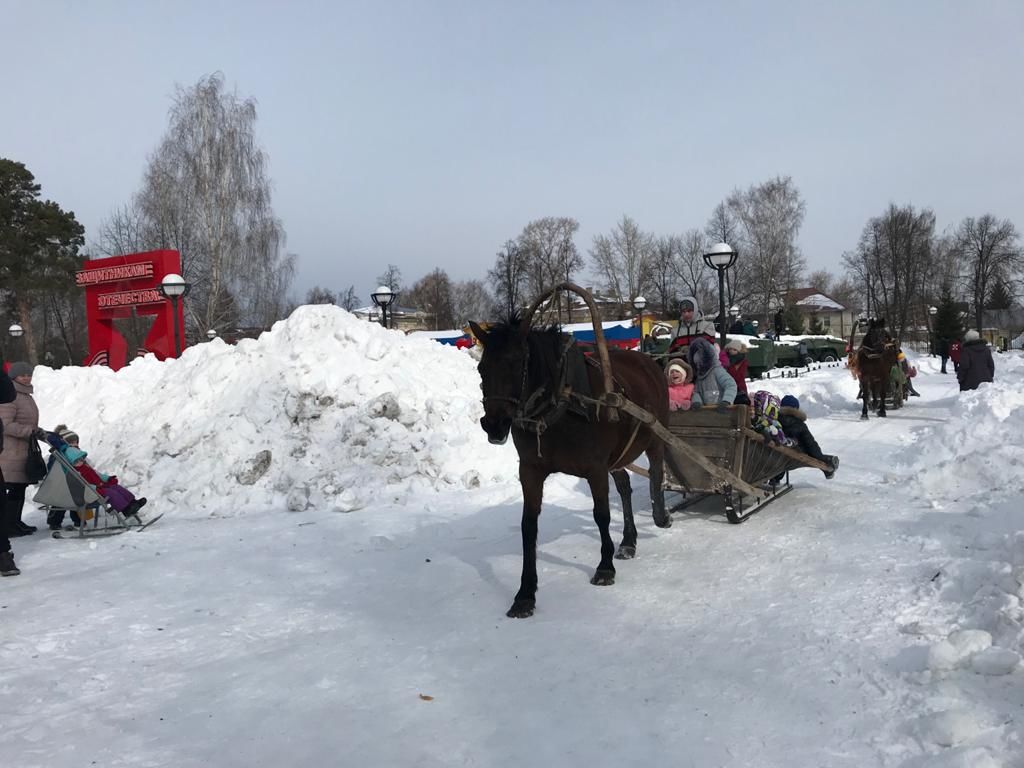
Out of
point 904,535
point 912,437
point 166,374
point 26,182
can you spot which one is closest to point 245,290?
point 26,182

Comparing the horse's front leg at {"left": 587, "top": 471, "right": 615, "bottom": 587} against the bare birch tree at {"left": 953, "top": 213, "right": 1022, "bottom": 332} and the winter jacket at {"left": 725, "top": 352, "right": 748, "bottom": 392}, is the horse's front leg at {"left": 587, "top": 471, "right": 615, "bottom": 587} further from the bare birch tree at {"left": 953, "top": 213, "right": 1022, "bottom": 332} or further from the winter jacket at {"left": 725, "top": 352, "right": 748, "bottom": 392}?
the bare birch tree at {"left": 953, "top": 213, "right": 1022, "bottom": 332}

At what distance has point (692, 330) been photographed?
292 inches

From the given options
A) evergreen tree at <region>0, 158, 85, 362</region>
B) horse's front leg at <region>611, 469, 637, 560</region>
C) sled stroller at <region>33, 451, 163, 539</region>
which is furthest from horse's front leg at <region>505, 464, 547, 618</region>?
evergreen tree at <region>0, 158, 85, 362</region>

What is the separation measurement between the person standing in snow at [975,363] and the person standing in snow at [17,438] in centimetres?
1551

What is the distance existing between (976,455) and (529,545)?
16.9 ft

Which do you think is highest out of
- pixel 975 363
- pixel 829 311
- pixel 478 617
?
pixel 829 311

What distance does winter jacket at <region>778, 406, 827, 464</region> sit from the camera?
7.25 meters

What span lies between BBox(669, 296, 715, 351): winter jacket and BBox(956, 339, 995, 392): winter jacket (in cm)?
946

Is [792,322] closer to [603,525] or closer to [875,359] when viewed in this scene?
[875,359]

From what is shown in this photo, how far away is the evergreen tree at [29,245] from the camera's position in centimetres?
3512

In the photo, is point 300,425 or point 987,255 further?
point 987,255

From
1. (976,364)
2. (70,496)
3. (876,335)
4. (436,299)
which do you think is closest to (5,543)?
(70,496)

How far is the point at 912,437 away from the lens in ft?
37.1

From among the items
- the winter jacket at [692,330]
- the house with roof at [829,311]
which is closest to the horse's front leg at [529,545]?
the winter jacket at [692,330]
